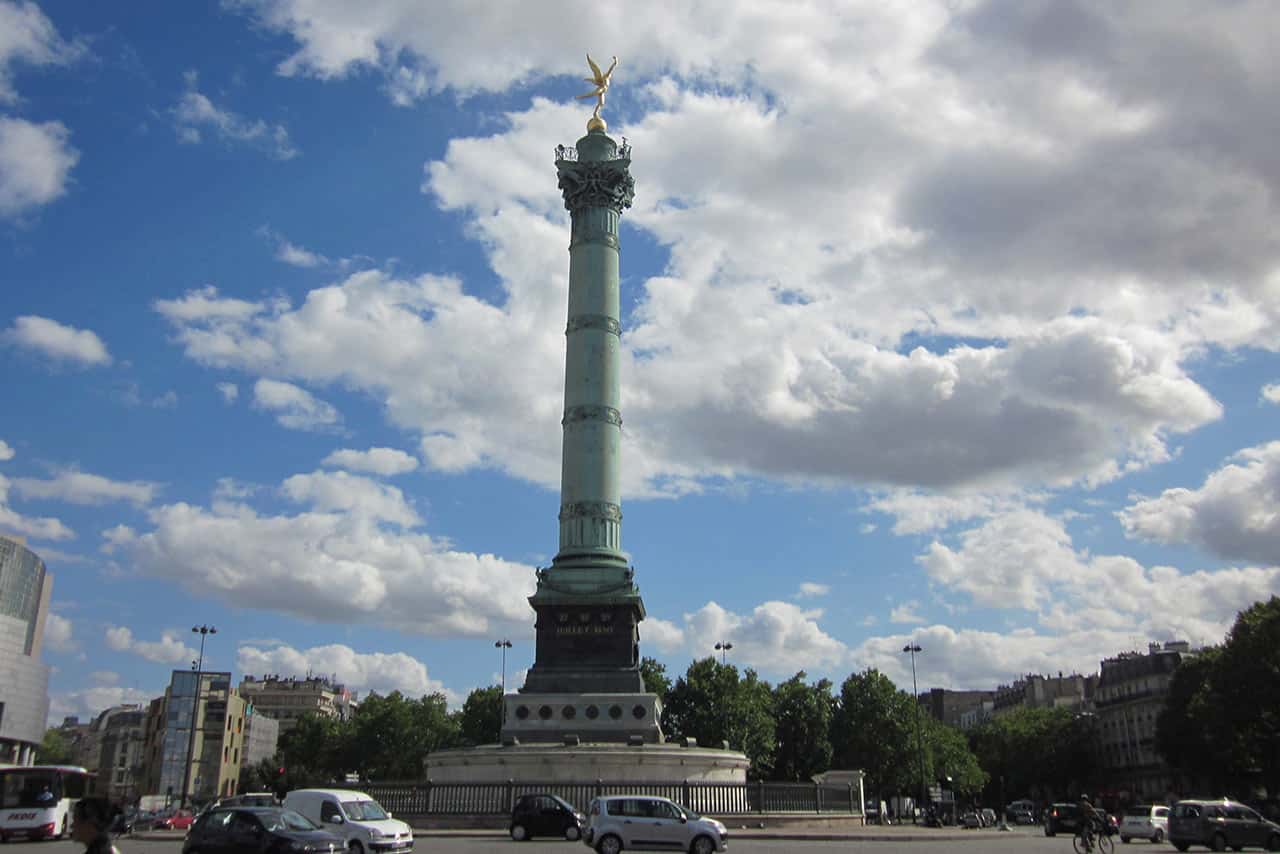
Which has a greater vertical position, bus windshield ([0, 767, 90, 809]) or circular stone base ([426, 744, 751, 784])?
circular stone base ([426, 744, 751, 784])

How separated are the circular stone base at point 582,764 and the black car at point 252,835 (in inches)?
811

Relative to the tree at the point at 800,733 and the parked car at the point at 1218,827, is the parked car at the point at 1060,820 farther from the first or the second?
the tree at the point at 800,733

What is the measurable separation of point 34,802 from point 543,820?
46.7ft

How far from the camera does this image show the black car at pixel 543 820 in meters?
31.0

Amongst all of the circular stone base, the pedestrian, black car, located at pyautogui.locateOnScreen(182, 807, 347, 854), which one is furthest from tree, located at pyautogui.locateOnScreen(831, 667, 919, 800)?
the pedestrian

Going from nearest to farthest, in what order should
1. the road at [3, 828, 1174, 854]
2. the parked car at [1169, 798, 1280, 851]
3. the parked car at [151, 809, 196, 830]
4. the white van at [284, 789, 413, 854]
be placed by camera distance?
the white van at [284, 789, 413, 854]
the road at [3, 828, 1174, 854]
the parked car at [1169, 798, 1280, 851]
the parked car at [151, 809, 196, 830]

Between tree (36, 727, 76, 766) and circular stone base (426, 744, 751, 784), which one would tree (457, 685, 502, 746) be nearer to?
circular stone base (426, 744, 751, 784)

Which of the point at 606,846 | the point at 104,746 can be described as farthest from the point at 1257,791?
the point at 104,746

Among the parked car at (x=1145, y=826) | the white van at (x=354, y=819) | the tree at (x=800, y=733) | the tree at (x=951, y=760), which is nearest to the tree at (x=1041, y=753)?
the tree at (x=951, y=760)

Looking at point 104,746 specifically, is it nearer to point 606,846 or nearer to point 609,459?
point 609,459

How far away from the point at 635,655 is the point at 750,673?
3773 centimetres

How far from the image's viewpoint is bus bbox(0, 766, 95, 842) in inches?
1189

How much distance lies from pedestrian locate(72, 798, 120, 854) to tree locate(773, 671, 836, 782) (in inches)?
3067

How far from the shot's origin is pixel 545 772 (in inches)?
1588
